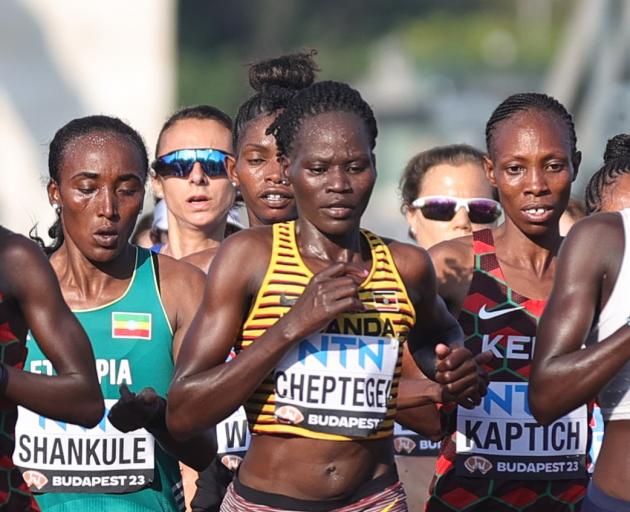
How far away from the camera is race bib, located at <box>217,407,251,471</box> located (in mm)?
6852

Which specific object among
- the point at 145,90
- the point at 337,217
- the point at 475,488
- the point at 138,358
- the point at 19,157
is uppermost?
the point at 145,90

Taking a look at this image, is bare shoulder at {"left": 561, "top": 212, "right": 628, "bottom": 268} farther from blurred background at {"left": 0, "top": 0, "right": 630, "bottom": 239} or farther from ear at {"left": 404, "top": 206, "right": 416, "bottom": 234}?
ear at {"left": 404, "top": 206, "right": 416, "bottom": 234}

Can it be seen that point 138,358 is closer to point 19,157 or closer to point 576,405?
point 576,405

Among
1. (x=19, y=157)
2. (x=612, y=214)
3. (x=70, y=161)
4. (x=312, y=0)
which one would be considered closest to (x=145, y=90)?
(x=19, y=157)

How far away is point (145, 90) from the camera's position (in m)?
22.9

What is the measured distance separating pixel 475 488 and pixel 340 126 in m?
1.66

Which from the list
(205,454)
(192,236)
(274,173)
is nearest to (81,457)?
(205,454)

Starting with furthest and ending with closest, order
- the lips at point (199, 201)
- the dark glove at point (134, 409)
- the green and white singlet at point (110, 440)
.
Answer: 1. the lips at point (199, 201)
2. the green and white singlet at point (110, 440)
3. the dark glove at point (134, 409)

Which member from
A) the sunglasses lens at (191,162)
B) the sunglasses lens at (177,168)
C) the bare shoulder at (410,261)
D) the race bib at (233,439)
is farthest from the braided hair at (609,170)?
the sunglasses lens at (177,168)

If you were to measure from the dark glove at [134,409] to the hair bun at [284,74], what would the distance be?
85.2 inches

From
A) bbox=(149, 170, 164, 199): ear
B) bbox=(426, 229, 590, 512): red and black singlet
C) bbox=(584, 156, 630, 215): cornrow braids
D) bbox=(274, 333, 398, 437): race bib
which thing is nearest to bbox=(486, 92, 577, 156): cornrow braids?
bbox=(584, 156, 630, 215): cornrow braids

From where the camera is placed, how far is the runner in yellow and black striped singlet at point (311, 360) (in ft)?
16.3

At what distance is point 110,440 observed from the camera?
5801 millimetres

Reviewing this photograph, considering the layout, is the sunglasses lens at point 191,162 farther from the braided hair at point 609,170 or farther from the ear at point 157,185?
the braided hair at point 609,170
